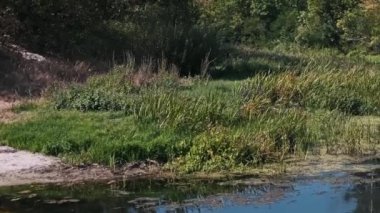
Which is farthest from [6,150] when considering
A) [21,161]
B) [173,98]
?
[173,98]

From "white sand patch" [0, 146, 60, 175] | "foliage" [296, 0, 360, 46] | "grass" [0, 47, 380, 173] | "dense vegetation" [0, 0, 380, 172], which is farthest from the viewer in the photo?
"foliage" [296, 0, 360, 46]

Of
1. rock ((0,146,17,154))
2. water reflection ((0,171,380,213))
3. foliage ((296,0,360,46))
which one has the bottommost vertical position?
foliage ((296,0,360,46))

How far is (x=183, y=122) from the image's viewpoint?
13.7m

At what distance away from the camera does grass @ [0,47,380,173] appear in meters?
12.4

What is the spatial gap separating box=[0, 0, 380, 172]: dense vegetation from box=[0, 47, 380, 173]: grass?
0.02 metres

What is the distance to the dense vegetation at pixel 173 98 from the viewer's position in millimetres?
12570

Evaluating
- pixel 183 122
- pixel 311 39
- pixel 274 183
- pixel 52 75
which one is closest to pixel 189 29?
pixel 52 75

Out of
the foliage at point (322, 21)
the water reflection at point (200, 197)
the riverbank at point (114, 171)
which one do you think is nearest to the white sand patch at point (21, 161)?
the riverbank at point (114, 171)

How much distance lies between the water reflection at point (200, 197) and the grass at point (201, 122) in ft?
3.62

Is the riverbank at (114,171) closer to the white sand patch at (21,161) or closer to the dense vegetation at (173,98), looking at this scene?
the white sand patch at (21,161)

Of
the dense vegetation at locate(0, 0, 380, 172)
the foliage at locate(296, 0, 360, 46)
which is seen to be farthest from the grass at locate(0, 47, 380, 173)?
the foliage at locate(296, 0, 360, 46)

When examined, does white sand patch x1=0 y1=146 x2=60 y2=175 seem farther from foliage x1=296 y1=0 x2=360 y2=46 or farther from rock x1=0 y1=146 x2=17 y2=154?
foliage x1=296 y1=0 x2=360 y2=46

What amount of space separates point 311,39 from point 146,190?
1328 inches

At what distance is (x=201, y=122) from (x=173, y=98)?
105 cm
